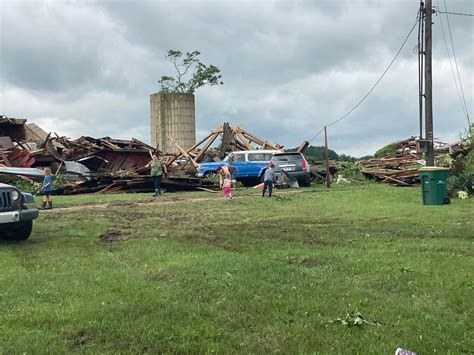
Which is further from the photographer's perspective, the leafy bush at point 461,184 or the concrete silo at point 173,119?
the concrete silo at point 173,119

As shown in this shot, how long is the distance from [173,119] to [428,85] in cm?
2222

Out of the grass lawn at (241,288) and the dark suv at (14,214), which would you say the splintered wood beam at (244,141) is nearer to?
the grass lawn at (241,288)

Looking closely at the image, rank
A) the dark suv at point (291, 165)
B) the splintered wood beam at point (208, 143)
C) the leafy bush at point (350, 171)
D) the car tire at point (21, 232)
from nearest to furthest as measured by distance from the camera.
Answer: the car tire at point (21, 232), the dark suv at point (291, 165), the leafy bush at point (350, 171), the splintered wood beam at point (208, 143)

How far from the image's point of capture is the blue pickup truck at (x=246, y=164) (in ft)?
90.7

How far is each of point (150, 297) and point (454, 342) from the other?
2832 millimetres

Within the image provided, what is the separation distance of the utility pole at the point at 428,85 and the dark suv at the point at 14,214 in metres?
14.2

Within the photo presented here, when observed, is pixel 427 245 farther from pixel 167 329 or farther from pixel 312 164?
pixel 312 164

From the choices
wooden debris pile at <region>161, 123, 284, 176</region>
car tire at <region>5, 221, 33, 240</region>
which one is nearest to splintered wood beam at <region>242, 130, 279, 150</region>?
wooden debris pile at <region>161, 123, 284, 176</region>

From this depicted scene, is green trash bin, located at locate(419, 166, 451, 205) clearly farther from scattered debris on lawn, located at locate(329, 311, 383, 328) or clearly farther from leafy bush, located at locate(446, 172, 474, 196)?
scattered debris on lawn, located at locate(329, 311, 383, 328)

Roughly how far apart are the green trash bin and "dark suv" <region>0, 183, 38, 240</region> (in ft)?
35.4

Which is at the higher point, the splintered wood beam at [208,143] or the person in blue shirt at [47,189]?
the splintered wood beam at [208,143]

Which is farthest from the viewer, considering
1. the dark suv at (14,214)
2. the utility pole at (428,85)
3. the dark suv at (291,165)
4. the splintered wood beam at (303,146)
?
the splintered wood beam at (303,146)

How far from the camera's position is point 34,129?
116 feet

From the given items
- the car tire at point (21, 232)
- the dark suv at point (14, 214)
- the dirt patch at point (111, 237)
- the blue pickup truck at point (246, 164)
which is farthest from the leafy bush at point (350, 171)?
the dark suv at point (14, 214)
